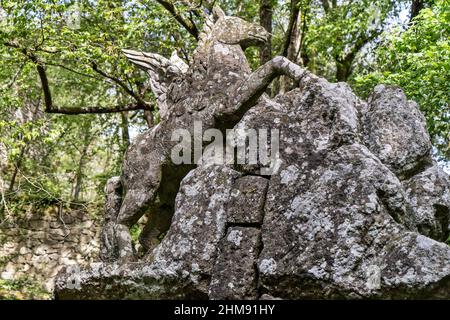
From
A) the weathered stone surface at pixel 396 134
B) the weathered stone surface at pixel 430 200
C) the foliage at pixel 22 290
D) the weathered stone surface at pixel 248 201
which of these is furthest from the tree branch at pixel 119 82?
the weathered stone surface at pixel 430 200

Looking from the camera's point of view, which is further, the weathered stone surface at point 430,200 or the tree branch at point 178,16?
the tree branch at point 178,16

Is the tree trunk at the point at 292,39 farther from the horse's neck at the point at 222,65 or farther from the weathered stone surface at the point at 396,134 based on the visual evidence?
the weathered stone surface at the point at 396,134

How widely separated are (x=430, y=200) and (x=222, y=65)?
7.75 ft

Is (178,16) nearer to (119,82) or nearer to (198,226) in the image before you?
(119,82)

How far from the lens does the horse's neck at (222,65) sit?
5.70m

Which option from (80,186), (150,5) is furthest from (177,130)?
(80,186)

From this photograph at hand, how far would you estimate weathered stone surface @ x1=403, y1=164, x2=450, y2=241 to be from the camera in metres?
4.84

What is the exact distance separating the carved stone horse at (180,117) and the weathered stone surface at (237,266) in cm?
128

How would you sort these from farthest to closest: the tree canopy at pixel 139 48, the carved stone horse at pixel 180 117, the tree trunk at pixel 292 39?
the tree trunk at pixel 292 39 < the tree canopy at pixel 139 48 < the carved stone horse at pixel 180 117

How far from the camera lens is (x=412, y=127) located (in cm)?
507

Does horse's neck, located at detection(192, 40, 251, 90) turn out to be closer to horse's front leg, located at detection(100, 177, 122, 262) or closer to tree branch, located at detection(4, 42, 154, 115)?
horse's front leg, located at detection(100, 177, 122, 262)

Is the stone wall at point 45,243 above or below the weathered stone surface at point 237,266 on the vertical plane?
above

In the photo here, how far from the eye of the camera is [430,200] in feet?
16.0

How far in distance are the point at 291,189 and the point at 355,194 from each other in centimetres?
55
